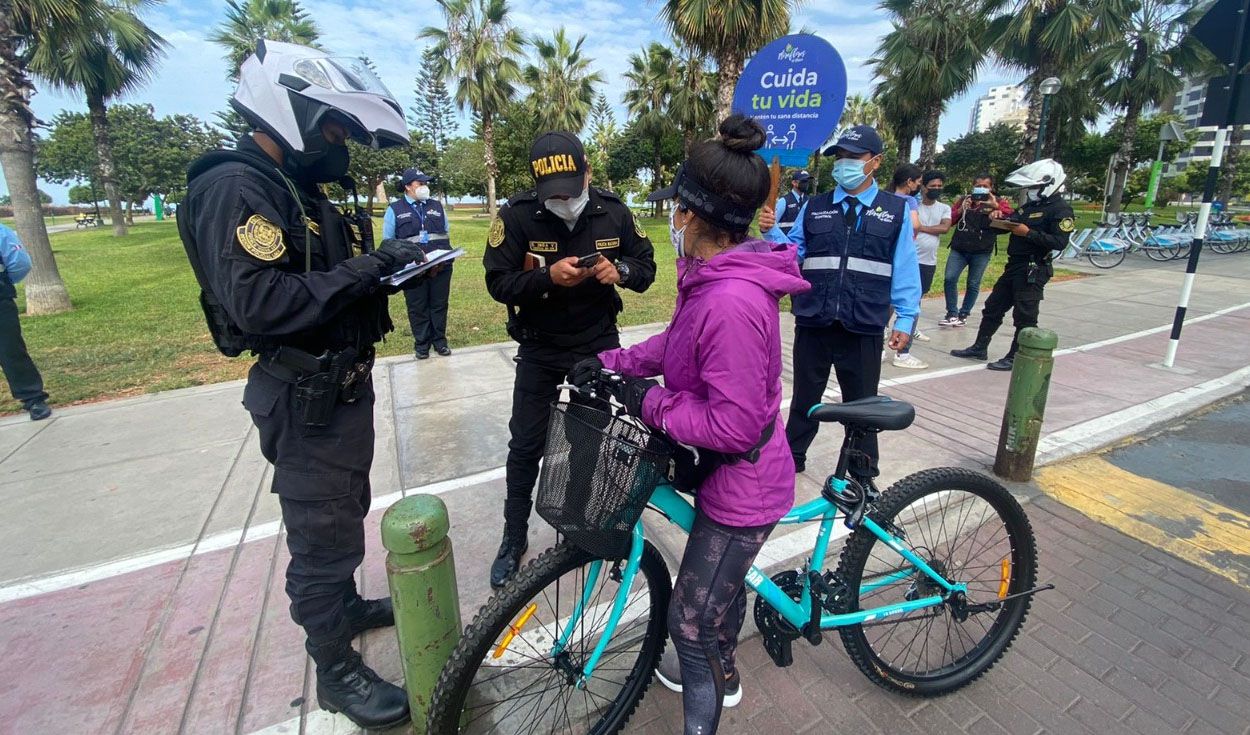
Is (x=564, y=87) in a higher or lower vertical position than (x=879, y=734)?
higher

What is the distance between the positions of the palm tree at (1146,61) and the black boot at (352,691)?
25670 millimetres

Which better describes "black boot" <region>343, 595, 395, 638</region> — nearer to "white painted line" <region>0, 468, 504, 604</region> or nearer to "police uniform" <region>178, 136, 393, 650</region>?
"police uniform" <region>178, 136, 393, 650</region>

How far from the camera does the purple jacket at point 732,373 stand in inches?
56.7

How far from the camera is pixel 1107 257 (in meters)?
14.4

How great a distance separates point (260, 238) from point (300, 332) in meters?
0.30

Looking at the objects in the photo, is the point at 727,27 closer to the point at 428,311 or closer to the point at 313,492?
the point at 428,311

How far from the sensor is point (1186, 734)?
1974mm

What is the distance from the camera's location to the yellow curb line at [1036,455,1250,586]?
9.90 feet

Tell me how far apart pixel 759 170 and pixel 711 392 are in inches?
24.1

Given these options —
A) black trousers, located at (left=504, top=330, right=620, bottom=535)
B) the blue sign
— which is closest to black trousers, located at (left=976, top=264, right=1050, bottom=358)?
the blue sign

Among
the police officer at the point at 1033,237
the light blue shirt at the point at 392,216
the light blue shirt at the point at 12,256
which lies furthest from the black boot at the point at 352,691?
the police officer at the point at 1033,237

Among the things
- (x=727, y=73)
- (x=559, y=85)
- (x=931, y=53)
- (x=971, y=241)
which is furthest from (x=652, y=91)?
(x=971, y=241)

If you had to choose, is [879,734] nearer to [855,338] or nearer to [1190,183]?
[855,338]

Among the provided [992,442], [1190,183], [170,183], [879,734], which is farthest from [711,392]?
[1190,183]
